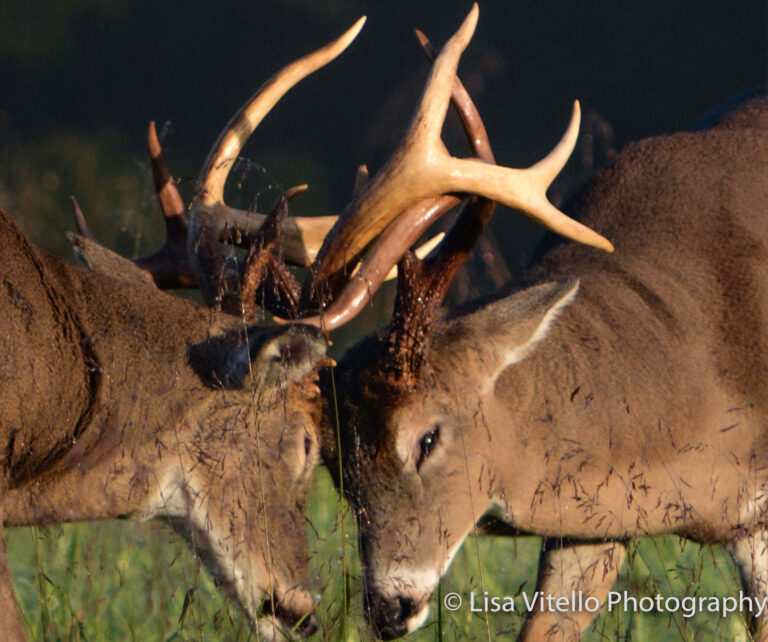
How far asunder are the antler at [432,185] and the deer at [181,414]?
0.04 metres

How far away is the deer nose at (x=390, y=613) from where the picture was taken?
4.73 meters

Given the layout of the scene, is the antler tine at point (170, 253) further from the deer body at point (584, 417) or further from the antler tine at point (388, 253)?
the deer body at point (584, 417)

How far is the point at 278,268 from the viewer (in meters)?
4.93

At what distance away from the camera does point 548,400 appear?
201 inches

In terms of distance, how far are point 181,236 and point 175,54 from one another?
13.3 meters

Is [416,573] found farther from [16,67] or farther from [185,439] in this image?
[16,67]

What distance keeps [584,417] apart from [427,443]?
1.91ft

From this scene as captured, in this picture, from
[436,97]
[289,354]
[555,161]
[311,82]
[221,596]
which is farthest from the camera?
[311,82]

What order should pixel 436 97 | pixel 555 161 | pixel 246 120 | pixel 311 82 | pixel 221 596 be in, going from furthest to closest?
1. pixel 311 82
2. pixel 246 120
3. pixel 555 161
4. pixel 436 97
5. pixel 221 596

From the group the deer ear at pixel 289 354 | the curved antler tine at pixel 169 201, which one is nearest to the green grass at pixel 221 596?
the deer ear at pixel 289 354

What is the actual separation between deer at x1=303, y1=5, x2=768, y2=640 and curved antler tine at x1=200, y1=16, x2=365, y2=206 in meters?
0.54

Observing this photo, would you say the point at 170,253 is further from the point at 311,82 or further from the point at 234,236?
the point at 311,82

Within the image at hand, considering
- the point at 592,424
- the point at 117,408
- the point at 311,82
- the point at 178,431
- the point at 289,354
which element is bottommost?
the point at 311,82

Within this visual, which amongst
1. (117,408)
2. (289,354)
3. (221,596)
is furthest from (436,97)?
(221,596)
